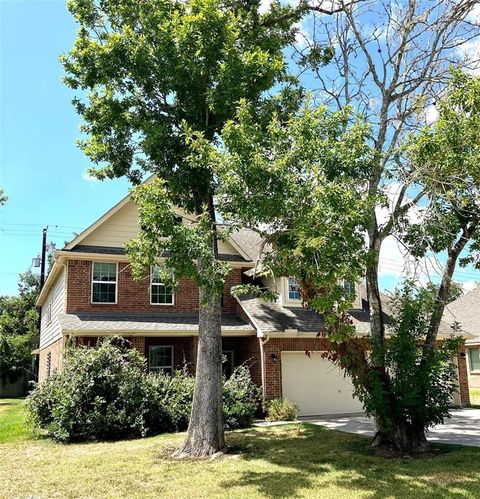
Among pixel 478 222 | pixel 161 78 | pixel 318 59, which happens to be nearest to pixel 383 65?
pixel 318 59

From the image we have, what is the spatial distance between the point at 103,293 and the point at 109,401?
16.9 ft

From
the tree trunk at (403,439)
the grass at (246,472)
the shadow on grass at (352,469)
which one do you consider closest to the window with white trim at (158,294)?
the grass at (246,472)

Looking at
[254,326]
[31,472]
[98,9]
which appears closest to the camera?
[31,472]

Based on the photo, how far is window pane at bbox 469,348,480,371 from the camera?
30.3 m

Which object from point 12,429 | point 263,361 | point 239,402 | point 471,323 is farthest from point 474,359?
point 12,429

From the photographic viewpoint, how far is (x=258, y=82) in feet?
36.4

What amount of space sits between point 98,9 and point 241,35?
3546 millimetres

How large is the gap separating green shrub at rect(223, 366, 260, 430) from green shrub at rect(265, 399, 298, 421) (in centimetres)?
57

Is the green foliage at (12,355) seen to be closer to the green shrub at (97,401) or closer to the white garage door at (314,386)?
the green shrub at (97,401)

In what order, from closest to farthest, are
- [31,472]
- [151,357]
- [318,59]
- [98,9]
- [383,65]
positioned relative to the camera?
[31,472]
[98,9]
[383,65]
[318,59]
[151,357]

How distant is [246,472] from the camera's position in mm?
9375

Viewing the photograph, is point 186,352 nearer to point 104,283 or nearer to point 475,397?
point 104,283

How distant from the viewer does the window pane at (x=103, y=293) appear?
60.3 feet

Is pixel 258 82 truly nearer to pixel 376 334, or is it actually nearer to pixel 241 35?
pixel 241 35
